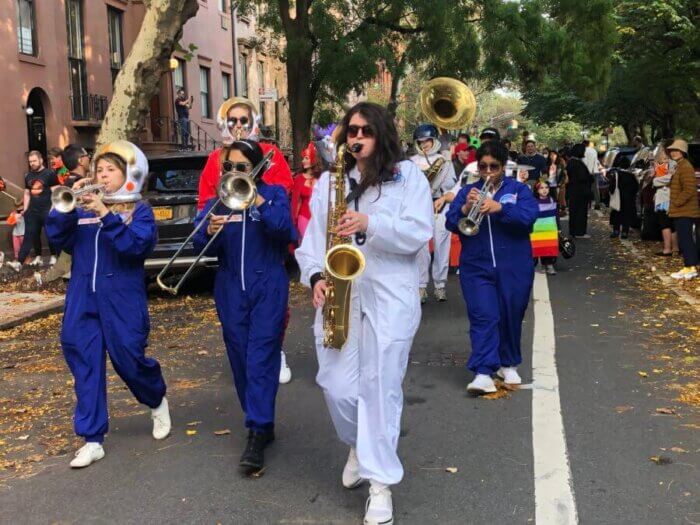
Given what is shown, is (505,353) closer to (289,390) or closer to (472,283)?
(472,283)

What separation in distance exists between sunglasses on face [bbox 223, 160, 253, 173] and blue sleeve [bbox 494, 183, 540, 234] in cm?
206

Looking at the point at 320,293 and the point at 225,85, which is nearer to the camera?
the point at 320,293

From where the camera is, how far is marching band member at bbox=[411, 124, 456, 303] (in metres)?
8.96

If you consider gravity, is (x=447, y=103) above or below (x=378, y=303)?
above

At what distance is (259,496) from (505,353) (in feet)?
8.43

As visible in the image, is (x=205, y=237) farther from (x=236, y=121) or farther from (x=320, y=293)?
(x=236, y=121)

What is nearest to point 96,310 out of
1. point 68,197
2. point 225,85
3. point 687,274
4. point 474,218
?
point 68,197

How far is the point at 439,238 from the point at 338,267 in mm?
6088

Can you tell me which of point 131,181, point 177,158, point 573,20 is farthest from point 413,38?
point 131,181

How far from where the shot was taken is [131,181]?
→ 15.4ft

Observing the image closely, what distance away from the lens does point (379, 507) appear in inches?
147

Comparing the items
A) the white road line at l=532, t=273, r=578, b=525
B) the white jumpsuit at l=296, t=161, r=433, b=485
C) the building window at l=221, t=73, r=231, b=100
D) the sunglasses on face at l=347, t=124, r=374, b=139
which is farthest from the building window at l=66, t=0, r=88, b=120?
the white jumpsuit at l=296, t=161, r=433, b=485

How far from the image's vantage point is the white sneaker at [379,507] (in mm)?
3723

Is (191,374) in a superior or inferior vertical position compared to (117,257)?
inferior
